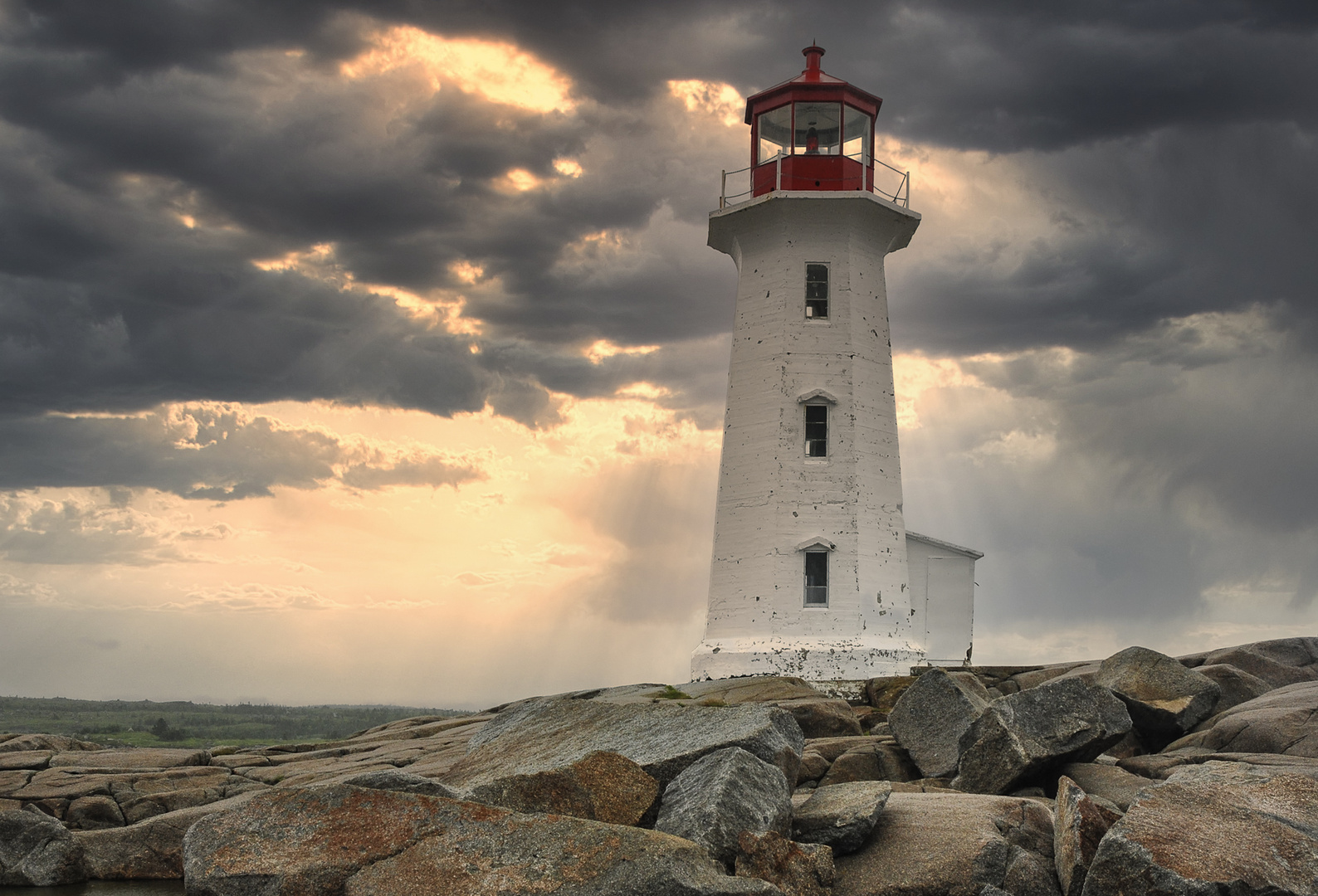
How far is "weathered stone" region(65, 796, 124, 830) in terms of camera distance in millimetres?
14523

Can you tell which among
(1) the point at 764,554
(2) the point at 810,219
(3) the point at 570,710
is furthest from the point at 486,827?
(2) the point at 810,219

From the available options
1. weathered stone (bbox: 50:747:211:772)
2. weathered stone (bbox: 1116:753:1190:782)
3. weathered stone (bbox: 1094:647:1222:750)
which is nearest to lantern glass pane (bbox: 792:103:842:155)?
weathered stone (bbox: 1094:647:1222:750)

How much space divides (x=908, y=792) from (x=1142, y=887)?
3.51 m

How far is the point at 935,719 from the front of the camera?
527 inches

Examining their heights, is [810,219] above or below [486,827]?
above

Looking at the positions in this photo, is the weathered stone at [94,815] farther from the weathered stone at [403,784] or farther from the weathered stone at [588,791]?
the weathered stone at [588,791]

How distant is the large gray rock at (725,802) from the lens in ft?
29.2

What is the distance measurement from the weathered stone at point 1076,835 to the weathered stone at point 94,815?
11671 mm

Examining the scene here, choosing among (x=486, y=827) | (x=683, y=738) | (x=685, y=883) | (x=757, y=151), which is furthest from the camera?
(x=757, y=151)

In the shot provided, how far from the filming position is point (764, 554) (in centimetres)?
2431

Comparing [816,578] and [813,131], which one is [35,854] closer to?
[816,578]

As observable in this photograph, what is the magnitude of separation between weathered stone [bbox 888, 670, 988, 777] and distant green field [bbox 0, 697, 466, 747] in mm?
23369

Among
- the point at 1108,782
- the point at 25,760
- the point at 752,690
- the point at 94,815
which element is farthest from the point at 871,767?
the point at 25,760

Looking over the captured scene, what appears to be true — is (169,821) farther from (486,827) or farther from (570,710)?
(486,827)
